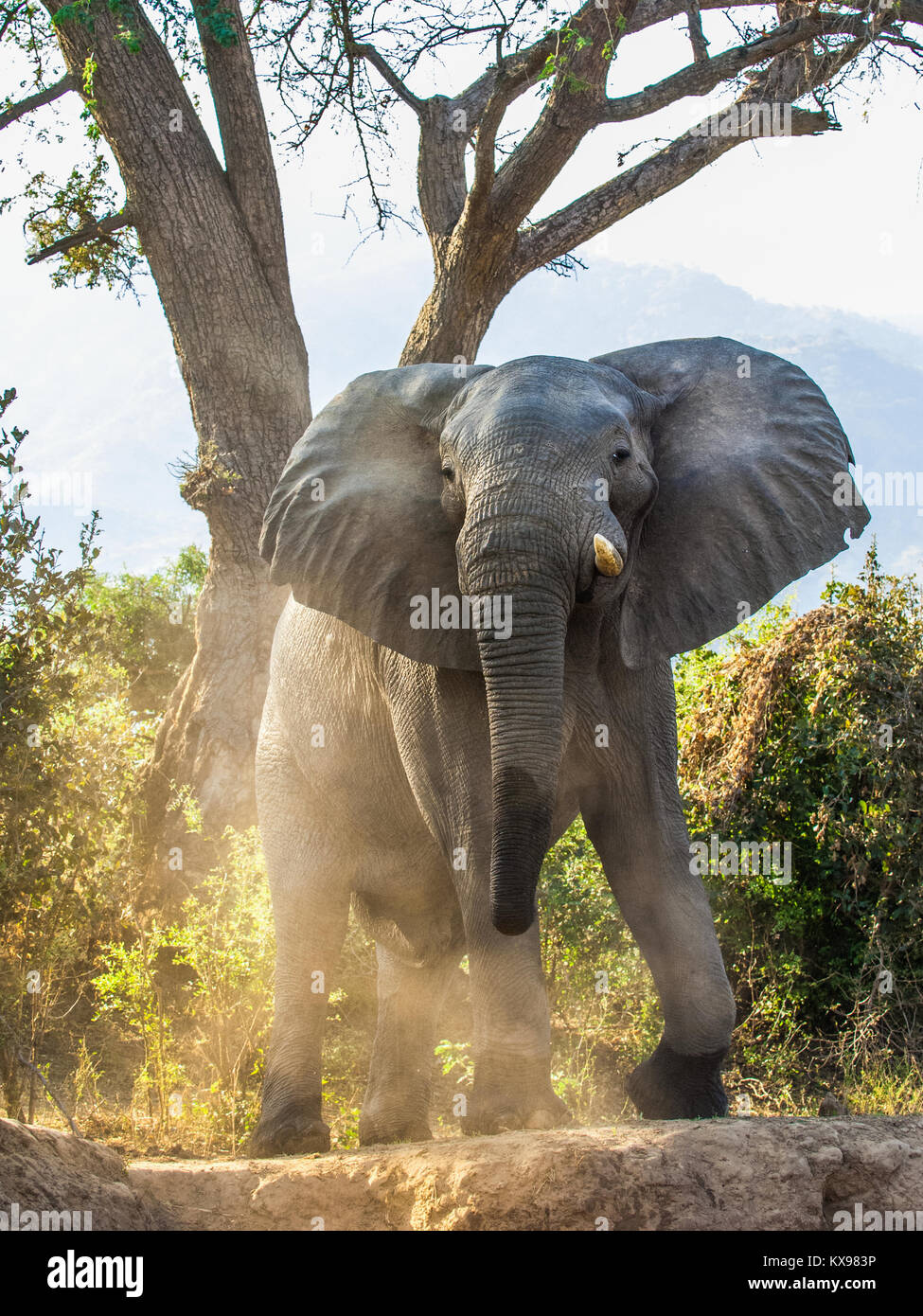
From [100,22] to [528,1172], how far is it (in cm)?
1008

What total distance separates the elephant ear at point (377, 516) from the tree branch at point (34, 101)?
8646 mm

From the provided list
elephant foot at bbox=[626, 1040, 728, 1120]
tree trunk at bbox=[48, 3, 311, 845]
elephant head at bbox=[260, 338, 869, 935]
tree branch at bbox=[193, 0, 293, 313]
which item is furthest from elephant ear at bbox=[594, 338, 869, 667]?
tree branch at bbox=[193, 0, 293, 313]

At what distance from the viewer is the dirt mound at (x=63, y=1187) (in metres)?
4.05

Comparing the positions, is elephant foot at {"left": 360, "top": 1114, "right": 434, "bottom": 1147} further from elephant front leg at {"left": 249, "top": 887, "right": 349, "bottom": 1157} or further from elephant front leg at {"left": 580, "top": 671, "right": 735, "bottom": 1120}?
elephant front leg at {"left": 580, "top": 671, "right": 735, "bottom": 1120}

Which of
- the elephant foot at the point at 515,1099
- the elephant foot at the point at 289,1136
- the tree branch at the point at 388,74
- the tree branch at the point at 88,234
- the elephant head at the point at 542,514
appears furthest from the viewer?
the tree branch at the point at 388,74

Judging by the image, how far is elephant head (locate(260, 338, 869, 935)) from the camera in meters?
4.57

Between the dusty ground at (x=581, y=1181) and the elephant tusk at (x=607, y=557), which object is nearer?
the dusty ground at (x=581, y=1181)

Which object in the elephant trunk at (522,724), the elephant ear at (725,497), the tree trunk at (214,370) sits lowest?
the elephant trunk at (522,724)

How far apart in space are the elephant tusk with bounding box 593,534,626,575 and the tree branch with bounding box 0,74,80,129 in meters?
10.3

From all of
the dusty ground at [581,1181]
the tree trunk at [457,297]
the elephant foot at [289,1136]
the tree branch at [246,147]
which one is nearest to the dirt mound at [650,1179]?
the dusty ground at [581,1181]

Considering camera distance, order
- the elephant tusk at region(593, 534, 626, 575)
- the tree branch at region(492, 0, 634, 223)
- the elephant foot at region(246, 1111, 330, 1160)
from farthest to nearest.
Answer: the tree branch at region(492, 0, 634, 223)
the elephant foot at region(246, 1111, 330, 1160)
the elephant tusk at region(593, 534, 626, 575)

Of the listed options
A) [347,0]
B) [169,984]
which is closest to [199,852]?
[169,984]

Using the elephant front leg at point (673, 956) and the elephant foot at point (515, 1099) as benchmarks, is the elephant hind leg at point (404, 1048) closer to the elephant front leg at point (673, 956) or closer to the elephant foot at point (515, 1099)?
the elephant front leg at point (673, 956)

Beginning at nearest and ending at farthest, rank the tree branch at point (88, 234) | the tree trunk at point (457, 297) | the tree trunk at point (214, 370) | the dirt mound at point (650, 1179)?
the dirt mound at point (650, 1179), the tree trunk at point (457, 297), the tree trunk at point (214, 370), the tree branch at point (88, 234)
